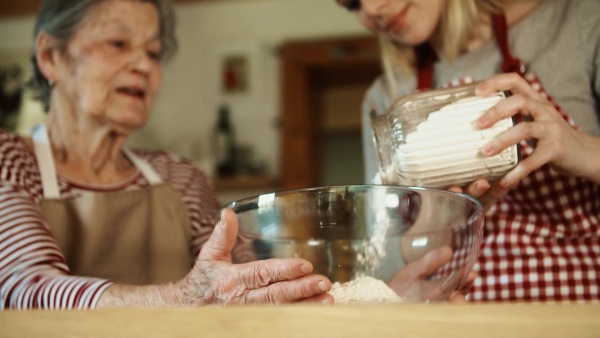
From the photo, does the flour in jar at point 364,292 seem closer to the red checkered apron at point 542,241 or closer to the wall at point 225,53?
the red checkered apron at point 542,241

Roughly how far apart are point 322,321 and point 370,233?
0.98 ft

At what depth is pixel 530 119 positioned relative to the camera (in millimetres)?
605

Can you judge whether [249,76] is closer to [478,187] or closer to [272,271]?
[478,187]

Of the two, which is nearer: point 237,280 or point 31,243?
point 237,280

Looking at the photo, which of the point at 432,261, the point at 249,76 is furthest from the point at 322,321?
the point at 249,76

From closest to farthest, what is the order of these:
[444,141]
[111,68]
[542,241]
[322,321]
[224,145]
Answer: [322,321] → [444,141] → [542,241] → [111,68] → [224,145]

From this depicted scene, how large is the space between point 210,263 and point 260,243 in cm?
10

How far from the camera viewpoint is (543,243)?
0.75 m

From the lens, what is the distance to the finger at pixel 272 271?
0.46 metres

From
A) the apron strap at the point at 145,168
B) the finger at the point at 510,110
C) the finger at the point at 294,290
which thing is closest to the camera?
the finger at the point at 294,290

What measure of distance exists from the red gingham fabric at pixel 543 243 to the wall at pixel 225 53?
1763 millimetres

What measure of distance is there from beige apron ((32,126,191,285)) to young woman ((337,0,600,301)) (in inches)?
12.9

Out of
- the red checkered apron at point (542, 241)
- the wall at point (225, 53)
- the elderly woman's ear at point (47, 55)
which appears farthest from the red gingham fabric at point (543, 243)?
the wall at point (225, 53)

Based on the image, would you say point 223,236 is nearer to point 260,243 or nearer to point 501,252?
point 260,243
